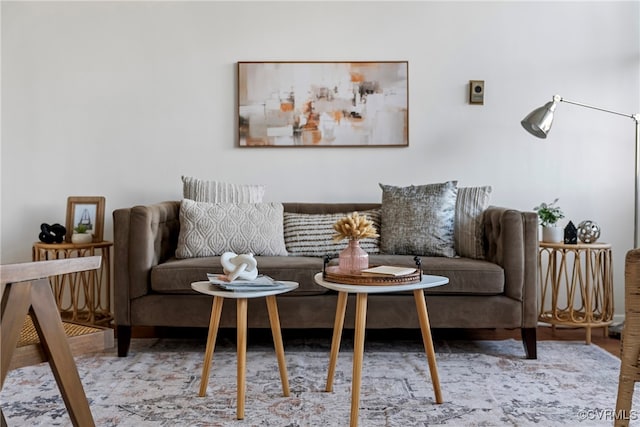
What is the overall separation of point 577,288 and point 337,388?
82.9 inches

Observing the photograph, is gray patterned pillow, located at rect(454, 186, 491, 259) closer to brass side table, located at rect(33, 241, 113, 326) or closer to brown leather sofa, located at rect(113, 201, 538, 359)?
brown leather sofa, located at rect(113, 201, 538, 359)

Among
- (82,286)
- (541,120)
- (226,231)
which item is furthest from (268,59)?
(82,286)

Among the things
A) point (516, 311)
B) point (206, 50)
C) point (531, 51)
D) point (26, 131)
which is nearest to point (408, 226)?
point (516, 311)

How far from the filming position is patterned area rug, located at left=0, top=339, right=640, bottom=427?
2.11m

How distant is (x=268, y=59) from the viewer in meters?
Answer: 3.81

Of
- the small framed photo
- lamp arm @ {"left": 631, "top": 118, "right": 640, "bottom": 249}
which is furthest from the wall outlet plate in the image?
the small framed photo

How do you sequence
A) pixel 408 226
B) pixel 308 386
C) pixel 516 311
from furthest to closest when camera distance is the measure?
pixel 408 226 < pixel 516 311 < pixel 308 386

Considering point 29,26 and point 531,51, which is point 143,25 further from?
point 531,51

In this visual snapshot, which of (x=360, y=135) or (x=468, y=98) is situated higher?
(x=468, y=98)

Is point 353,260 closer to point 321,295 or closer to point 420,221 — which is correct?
point 321,295

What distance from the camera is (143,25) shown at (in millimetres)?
3791

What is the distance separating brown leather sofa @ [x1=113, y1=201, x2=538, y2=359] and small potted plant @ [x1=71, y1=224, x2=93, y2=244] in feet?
2.23

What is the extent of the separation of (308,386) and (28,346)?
1.28m

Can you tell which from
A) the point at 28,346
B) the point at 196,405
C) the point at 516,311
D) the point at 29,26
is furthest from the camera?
the point at 29,26
